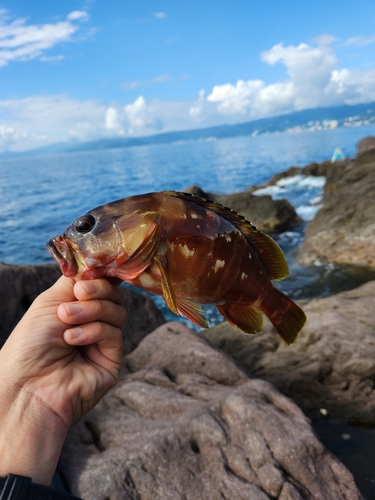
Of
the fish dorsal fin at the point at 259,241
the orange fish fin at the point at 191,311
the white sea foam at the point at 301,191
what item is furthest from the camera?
the white sea foam at the point at 301,191

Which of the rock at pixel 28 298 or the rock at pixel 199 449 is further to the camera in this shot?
the rock at pixel 28 298

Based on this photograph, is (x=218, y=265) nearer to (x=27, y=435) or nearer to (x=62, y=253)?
(x=62, y=253)

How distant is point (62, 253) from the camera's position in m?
1.94

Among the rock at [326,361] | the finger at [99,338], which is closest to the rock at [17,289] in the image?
the rock at [326,361]

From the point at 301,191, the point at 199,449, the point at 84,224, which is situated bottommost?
the point at 301,191

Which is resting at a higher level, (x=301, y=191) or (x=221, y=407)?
(x=221, y=407)

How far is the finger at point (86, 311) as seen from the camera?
2006mm

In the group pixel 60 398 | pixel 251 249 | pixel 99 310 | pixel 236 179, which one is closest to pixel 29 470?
pixel 60 398

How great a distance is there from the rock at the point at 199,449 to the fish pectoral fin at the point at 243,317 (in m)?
1.73

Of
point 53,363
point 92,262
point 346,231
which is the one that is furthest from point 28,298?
point 346,231

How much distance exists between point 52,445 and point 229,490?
185 centimetres

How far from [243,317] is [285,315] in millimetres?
291

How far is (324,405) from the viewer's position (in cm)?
511

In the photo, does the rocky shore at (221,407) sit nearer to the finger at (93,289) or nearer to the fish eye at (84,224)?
the finger at (93,289)
